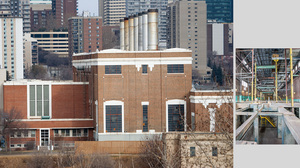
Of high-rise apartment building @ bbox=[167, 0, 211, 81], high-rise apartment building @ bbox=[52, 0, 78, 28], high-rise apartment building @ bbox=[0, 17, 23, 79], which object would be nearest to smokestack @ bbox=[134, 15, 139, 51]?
high-rise apartment building @ bbox=[0, 17, 23, 79]

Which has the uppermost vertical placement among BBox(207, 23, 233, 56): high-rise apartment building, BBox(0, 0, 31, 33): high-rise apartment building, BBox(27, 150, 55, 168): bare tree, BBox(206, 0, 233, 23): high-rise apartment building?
BBox(0, 0, 31, 33): high-rise apartment building

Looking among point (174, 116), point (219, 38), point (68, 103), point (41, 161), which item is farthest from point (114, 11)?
point (41, 161)

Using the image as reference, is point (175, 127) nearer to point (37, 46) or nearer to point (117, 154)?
point (117, 154)

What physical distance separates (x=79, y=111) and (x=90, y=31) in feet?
317

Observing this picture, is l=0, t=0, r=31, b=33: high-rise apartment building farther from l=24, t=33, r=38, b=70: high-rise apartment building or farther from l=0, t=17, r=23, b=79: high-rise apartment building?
l=0, t=17, r=23, b=79: high-rise apartment building

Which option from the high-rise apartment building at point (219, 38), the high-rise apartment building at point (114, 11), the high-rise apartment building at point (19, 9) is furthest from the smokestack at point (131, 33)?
the high-rise apartment building at point (114, 11)

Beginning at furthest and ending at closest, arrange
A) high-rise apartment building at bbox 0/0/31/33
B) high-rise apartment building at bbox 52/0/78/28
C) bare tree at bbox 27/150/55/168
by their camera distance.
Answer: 1. high-rise apartment building at bbox 52/0/78/28
2. high-rise apartment building at bbox 0/0/31/33
3. bare tree at bbox 27/150/55/168

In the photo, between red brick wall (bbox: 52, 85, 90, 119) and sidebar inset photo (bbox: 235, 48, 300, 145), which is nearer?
sidebar inset photo (bbox: 235, 48, 300, 145)

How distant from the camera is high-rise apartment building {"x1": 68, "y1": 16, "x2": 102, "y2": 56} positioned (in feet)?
449

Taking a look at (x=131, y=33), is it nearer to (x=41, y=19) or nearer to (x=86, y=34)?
(x=86, y=34)

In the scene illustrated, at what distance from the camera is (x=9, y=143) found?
145 ft

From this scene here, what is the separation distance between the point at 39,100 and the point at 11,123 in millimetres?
2523

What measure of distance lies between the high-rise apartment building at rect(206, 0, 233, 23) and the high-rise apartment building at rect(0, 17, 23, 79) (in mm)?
39080

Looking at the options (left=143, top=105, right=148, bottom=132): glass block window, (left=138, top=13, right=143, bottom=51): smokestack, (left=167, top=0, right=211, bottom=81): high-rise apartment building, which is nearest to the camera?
(left=143, top=105, right=148, bottom=132): glass block window
